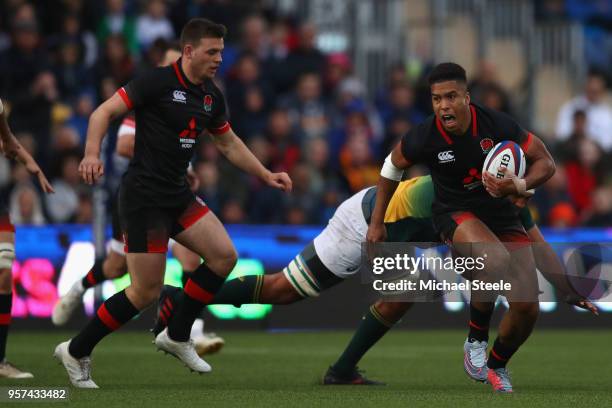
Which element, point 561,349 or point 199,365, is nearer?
point 199,365

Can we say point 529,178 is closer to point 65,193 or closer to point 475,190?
point 475,190

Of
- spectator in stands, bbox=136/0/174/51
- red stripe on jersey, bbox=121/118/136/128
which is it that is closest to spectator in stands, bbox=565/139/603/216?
spectator in stands, bbox=136/0/174/51

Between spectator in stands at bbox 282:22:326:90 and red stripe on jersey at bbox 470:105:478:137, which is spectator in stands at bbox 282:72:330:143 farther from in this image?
red stripe on jersey at bbox 470:105:478:137

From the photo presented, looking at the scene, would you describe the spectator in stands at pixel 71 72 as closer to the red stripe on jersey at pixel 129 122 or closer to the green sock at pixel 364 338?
the red stripe on jersey at pixel 129 122

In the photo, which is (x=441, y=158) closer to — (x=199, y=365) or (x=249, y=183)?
(x=199, y=365)

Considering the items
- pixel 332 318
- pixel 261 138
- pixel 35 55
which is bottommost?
pixel 332 318

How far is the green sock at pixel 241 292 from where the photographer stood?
9.57 meters

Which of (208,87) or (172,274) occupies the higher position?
(208,87)

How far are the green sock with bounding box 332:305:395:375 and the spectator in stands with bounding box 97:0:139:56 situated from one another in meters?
9.55

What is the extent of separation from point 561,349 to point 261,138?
5695 millimetres

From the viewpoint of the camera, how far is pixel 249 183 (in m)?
17.3

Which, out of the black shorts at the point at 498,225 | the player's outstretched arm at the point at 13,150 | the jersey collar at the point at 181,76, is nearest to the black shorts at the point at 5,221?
the player's outstretched arm at the point at 13,150

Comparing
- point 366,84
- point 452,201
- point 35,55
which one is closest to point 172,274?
point 35,55

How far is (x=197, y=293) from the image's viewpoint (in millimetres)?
9352
